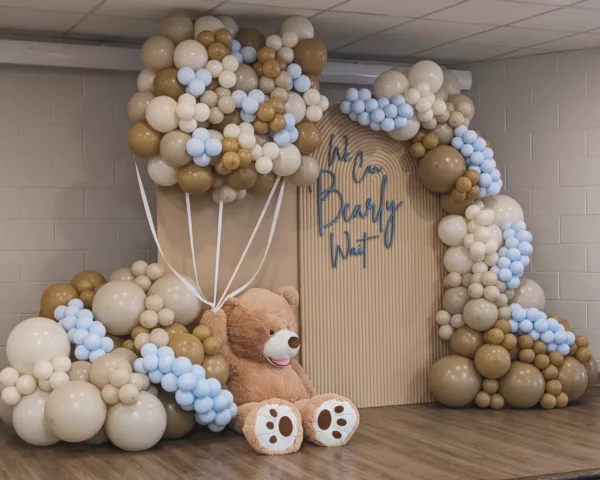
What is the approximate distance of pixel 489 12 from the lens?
5258 millimetres

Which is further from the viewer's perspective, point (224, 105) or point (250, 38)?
point (250, 38)

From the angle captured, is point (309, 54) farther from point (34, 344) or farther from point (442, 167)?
point (34, 344)

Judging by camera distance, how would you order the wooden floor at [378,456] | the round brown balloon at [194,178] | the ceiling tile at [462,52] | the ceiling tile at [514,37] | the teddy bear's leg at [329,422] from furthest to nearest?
the ceiling tile at [462,52], the ceiling tile at [514,37], the round brown balloon at [194,178], the teddy bear's leg at [329,422], the wooden floor at [378,456]

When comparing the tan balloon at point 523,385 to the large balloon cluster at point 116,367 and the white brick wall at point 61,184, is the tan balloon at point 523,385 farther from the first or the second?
the white brick wall at point 61,184

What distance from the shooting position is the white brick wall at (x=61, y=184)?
5.75 m

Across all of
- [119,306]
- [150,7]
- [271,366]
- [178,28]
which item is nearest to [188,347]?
[119,306]

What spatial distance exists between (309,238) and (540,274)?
5.87 feet

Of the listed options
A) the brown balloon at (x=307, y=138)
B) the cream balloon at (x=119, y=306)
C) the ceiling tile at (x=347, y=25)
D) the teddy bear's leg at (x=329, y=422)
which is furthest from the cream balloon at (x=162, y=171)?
the teddy bear's leg at (x=329, y=422)

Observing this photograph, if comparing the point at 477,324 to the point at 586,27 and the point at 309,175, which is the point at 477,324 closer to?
the point at 309,175

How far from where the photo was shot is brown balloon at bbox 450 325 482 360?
5777 mm

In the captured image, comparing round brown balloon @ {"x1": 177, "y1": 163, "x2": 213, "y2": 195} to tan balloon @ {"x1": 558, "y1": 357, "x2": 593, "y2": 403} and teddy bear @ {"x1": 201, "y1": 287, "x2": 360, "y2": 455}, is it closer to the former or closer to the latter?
teddy bear @ {"x1": 201, "y1": 287, "x2": 360, "y2": 455}

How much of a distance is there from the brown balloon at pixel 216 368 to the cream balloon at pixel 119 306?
45cm

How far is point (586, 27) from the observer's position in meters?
5.66

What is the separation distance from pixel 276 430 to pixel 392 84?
224 centimetres
